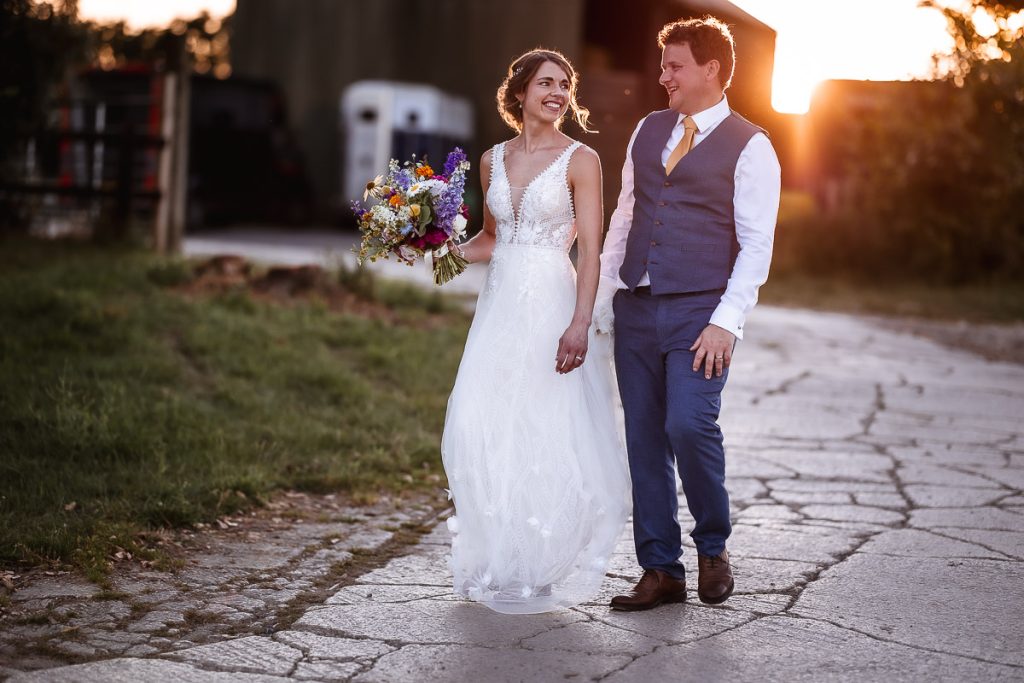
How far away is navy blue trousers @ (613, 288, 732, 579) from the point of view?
4.40 metres

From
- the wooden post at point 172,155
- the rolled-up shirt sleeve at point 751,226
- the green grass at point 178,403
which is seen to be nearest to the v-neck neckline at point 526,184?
the rolled-up shirt sleeve at point 751,226

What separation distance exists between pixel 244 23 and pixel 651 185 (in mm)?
26890

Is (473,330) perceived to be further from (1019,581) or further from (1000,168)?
(1000,168)

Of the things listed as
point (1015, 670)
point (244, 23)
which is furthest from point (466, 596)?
point (244, 23)

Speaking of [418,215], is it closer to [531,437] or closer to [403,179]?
[403,179]

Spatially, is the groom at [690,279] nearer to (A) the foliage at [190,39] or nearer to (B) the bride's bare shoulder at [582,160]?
(B) the bride's bare shoulder at [582,160]

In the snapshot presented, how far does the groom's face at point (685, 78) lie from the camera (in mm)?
4414

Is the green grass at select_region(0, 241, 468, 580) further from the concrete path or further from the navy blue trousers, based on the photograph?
the navy blue trousers

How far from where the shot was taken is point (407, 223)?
15.4ft

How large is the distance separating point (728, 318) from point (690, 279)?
7.8 inches

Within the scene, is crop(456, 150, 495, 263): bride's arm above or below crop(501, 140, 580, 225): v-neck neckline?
below

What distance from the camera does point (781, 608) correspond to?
14.9 ft

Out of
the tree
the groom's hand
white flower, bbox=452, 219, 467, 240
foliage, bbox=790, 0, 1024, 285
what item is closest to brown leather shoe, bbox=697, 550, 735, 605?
the groom's hand

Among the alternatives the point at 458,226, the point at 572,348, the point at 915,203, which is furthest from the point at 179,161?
the point at 915,203
